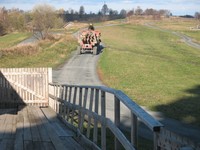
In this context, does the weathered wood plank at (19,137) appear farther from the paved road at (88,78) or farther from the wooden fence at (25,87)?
the wooden fence at (25,87)

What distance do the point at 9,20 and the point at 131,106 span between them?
318 ft

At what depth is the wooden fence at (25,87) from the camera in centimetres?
1401

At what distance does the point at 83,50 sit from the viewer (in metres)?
38.2

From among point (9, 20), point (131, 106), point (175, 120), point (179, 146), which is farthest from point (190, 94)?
point (9, 20)

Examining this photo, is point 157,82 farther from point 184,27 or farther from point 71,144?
point 184,27

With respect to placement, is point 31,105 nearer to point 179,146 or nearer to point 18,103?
point 18,103

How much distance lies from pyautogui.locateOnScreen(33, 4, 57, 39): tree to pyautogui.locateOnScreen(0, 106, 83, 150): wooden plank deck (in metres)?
43.8

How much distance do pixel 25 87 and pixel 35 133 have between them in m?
5.68

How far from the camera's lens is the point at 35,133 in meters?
8.66

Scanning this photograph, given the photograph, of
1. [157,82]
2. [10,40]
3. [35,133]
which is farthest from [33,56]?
[10,40]

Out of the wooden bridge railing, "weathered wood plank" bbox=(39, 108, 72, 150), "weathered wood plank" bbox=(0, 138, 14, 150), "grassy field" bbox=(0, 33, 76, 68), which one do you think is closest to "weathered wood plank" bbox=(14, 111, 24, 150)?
"weathered wood plank" bbox=(0, 138, 14, 150)

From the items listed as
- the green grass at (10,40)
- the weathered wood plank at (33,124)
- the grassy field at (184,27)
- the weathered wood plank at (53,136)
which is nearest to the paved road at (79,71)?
the weathered wood plank at (33,124)

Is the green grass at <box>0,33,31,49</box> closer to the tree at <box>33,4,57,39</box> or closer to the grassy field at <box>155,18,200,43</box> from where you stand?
the tree at <box>33,4,57,39</box>

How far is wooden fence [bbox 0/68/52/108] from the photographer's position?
14008mm
